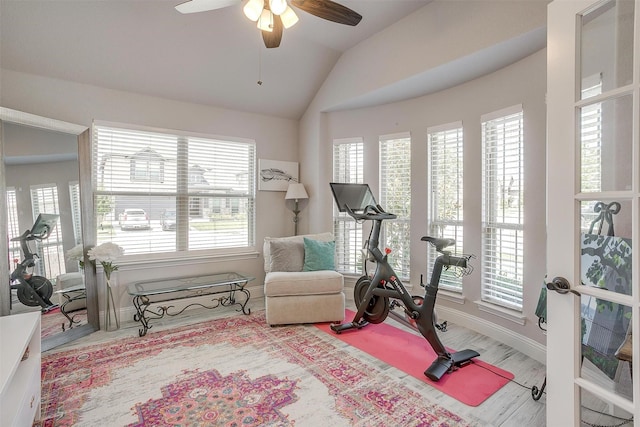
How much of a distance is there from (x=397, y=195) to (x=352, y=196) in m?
0.91

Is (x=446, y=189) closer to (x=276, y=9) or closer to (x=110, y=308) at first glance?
(x=276, y=9)

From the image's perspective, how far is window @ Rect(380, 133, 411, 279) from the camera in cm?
364

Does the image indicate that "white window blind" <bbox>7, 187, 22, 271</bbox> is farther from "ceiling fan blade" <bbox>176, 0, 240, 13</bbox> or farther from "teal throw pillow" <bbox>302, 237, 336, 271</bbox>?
"teal throw pillow" <bbox>302, 237, 336, 271</bbox>

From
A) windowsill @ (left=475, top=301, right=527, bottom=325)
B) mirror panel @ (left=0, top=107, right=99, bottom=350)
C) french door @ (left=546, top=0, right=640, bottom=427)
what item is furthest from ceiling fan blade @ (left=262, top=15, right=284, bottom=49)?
windowsill @ (left=475, top=301, right=527, bottom=325)

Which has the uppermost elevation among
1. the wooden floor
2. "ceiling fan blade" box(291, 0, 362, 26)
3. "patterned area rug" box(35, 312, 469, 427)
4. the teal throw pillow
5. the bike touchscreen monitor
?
"ceiling fan blade" box(291, 0, 362, 26)

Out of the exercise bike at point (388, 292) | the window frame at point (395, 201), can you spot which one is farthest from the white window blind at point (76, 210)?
the window frame at point (395, 201)

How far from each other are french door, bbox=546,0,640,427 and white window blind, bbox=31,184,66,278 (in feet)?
12.3

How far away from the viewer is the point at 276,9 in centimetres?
183

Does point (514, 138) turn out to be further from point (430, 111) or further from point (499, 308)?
point (499, 308)

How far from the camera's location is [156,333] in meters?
3.03

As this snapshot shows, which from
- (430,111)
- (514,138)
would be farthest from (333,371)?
(430,111)

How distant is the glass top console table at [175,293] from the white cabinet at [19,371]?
1.11m

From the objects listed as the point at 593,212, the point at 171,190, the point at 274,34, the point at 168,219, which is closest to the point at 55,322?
the point at 168,219

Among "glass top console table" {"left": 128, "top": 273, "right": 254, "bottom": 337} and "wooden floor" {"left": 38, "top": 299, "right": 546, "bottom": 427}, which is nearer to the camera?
"wooden floor" {"left": 38, "top": 299, "right": 546, "bottom": 427}
